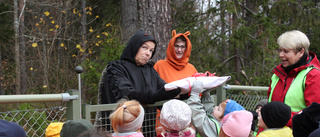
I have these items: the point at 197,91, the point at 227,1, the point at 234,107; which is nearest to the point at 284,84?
the point at 234,107

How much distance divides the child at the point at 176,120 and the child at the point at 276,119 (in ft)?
2.08

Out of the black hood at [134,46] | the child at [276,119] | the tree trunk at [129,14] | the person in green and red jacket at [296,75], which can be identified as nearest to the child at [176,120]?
the child at [276,119]

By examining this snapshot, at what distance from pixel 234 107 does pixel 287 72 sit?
3.07 feet

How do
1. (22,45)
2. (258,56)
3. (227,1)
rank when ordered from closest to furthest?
1. (227,1)
2. (258,56)
3. (22,45)

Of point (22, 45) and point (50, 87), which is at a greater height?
point (22, 45)

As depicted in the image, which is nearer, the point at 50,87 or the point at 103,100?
the point at 103,100

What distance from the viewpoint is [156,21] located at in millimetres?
5844

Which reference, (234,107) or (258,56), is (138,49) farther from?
(258,56)

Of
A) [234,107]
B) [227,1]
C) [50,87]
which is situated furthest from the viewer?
[50,87]

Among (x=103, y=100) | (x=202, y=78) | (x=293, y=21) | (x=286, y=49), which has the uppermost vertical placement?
(x=293, y=21)

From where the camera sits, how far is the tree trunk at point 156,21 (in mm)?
5812

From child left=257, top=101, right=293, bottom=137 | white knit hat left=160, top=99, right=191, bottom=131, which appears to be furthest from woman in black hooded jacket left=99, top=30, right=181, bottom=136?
child left=257, top=101, right=293, bottom=137

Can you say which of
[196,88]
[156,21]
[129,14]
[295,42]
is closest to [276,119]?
[196,88]

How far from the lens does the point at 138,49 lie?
3.39 meters
